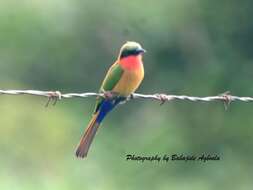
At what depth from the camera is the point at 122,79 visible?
308 centimetres

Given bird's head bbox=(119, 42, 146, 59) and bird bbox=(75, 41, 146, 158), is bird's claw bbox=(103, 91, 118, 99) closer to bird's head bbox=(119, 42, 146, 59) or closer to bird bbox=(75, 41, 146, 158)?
bird bbox=(75, 41, 146, 158)

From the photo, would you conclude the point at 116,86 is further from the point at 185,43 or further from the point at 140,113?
the point at 185,43

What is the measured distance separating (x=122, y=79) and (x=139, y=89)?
205 inches

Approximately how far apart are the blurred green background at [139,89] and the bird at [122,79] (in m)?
4.88

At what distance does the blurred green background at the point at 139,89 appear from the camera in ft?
28.0

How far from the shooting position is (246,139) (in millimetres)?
9250

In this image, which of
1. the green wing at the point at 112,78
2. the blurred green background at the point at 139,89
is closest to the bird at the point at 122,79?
the green wing at the point at 112,78

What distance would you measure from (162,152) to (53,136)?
3.23 ft

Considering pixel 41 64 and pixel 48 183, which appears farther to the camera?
pixel 41 64

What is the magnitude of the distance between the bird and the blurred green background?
4880 mm

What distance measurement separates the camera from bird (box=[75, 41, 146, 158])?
3066 millimetres

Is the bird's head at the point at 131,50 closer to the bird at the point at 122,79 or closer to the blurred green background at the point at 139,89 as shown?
the bird at the point at 122,79

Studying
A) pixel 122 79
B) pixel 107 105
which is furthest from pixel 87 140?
pixel 122 79

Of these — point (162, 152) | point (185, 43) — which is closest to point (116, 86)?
point (162, 152)
